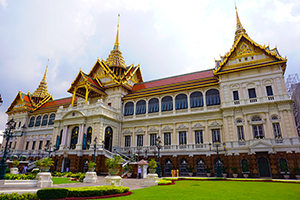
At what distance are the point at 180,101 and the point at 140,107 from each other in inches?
266

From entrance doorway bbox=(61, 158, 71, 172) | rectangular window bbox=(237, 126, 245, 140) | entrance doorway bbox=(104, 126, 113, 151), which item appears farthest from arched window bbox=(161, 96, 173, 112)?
entrance doorway bbox=(61, 158, 71, 172)

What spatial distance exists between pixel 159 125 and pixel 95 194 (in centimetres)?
2028

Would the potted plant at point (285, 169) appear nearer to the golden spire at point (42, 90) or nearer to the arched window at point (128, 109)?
the arched window at point (128, 109)

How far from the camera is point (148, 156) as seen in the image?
93.8 ft

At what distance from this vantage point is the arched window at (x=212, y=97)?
2738cm

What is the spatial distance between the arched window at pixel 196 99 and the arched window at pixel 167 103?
324 centimetres

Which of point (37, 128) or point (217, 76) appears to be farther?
point (37, 128)

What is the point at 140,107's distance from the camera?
32469mm

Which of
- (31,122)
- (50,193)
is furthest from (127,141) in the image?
(31,122)

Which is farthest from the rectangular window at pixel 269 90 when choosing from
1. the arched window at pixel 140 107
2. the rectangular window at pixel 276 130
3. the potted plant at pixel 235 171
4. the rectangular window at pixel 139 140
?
the rectangular window at pixel 139 140

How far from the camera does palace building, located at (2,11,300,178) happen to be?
74.5 feet

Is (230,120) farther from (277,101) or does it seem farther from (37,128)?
(37,128)

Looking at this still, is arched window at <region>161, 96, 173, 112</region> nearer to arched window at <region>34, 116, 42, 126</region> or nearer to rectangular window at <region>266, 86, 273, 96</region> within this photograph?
rectangular window at <region>266, 86, 273, 96</region>

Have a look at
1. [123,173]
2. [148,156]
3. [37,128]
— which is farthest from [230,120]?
[37,128]
